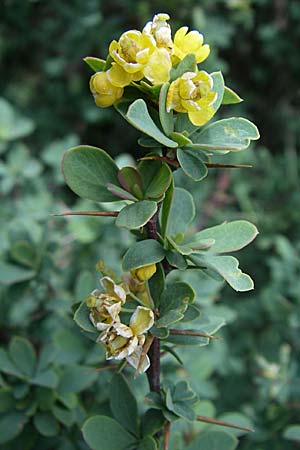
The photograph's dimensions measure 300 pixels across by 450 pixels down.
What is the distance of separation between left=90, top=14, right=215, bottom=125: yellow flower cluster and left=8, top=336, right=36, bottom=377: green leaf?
520 mm

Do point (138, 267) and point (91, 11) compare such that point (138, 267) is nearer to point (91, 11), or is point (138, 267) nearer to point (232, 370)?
point (232, 370)

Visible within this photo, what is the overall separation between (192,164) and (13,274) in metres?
0.62

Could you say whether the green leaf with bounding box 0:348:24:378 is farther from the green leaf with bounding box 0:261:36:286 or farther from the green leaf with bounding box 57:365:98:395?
the green leaf with bounding box 0:261:36:286

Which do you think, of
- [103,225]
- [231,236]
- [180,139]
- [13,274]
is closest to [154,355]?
[231,236]

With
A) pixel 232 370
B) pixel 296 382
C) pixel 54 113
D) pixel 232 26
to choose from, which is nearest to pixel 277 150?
pixel 232 26

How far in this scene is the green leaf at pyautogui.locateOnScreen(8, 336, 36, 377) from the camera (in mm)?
1062

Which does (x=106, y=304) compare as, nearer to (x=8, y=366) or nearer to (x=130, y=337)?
(x=130, y=337)

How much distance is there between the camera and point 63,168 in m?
0.73

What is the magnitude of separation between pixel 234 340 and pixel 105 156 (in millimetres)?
1184

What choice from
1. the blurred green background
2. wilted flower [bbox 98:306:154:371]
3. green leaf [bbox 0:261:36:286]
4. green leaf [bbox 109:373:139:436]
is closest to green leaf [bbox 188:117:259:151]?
wilted flower [bbox 98:306:154:371]

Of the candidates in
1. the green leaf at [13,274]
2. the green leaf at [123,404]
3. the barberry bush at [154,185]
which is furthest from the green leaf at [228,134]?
the green leaf at [13,274]

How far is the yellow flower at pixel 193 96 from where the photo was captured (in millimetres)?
684

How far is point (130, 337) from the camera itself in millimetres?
713

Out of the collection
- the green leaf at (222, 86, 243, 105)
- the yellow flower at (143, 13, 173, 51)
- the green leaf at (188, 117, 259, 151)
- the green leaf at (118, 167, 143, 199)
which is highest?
the yellow flower at (143, 13, 173, 51)
